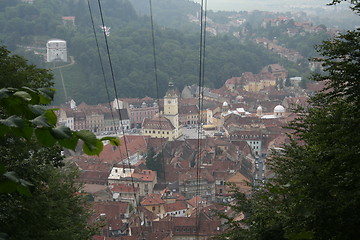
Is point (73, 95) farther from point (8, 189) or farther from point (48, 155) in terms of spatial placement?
point (8, 189)

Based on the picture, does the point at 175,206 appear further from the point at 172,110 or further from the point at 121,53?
the point at 121,53

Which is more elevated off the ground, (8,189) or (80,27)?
(8,189)

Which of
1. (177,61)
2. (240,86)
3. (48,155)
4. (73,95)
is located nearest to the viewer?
(48,155)

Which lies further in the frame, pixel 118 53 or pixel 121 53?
pixel 121 53

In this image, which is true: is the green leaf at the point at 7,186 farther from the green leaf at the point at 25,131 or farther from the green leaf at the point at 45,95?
the green leaf at the point at 45,95

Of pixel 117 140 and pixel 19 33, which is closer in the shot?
pixel 117 140

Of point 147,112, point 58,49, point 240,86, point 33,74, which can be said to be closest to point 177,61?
point 240,86

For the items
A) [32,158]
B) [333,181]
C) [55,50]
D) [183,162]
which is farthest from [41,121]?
[55,50]

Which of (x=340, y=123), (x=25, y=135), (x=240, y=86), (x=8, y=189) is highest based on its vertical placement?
(x=25, y=135)
